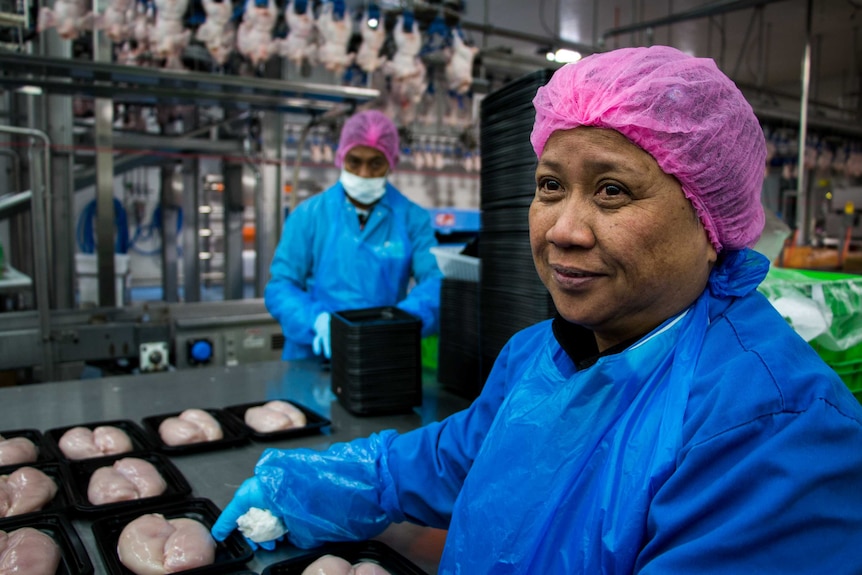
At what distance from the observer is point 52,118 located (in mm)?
4391

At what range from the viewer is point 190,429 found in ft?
5.82

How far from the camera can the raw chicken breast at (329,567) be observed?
1126 millimetres

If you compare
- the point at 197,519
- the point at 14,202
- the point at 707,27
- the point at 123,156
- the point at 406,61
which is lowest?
the point at 197,519

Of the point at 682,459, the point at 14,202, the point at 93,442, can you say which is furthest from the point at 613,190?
the point at 14,202

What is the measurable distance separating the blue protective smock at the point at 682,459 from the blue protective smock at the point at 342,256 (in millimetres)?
1829

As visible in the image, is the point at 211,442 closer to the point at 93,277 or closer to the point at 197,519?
the point at 197,519

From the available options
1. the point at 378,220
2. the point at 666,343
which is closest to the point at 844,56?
the point at 378,220

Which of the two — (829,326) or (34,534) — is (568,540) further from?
(829,326)

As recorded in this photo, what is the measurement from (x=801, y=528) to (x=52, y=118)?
16.3 feet

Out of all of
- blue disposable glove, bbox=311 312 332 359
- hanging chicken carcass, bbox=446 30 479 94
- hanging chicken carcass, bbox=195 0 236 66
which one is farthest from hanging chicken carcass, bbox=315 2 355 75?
blue disposable glove, bbox=311 312 332 359

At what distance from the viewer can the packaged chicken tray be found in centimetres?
130

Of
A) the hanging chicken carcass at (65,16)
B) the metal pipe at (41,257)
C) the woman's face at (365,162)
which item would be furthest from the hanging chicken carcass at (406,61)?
the metal pipe at (41,257)

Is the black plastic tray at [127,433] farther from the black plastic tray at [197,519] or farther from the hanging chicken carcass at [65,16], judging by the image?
the hanging chicken carcass at [65,16]

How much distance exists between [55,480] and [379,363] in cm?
91
